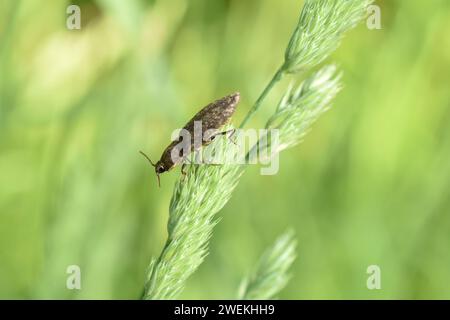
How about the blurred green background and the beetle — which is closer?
→ the beetle

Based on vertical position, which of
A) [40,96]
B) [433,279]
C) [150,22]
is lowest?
[433,279]

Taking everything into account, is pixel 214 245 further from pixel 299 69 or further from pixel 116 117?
pixel 299 69

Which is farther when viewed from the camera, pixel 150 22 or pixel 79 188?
pixel 150 22

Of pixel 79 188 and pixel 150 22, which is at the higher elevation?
pixel 150 22

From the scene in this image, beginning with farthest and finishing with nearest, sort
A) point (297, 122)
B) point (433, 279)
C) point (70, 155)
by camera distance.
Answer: point (433, 279)
point (70, 155)
point (297, 122)

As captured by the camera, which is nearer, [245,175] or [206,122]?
[206,122]

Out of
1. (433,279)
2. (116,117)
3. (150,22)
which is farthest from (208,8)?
(433,279)

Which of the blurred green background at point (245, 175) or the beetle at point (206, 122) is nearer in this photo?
the beetle at point (206, 122)
